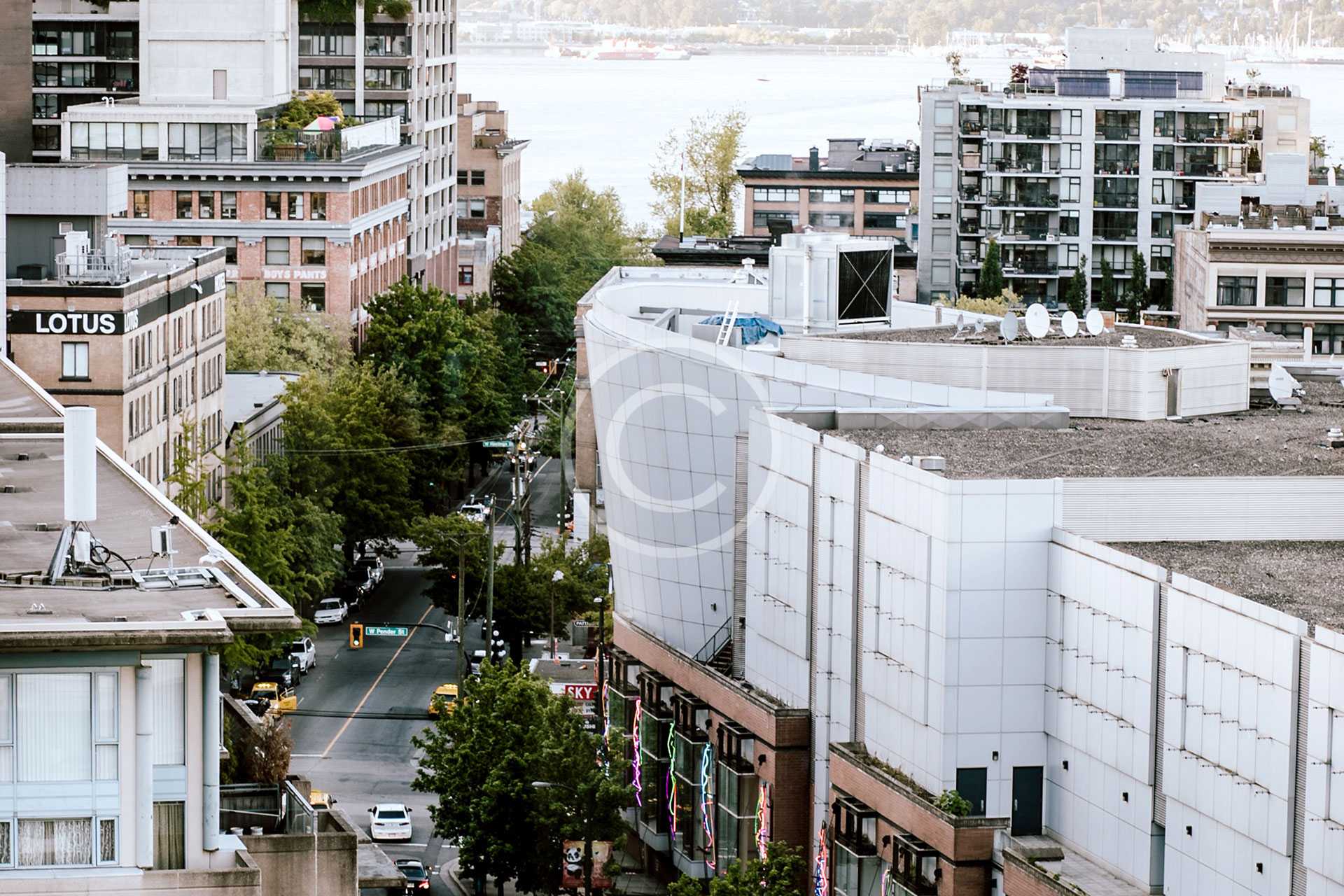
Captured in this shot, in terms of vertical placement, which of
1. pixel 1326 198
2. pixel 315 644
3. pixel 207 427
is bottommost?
pixel 315 644

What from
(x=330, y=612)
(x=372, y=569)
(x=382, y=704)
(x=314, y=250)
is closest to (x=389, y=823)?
(x=382, y=704)

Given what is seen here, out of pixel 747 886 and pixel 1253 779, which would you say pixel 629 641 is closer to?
pixel 747 886

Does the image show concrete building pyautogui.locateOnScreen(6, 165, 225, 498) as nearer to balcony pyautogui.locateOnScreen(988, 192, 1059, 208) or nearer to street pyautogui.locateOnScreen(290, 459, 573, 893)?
street pyautogui.locateOnScreen(290, 459, 573, 893)

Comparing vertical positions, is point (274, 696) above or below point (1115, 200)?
below

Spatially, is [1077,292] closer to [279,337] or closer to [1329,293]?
[1329,293]

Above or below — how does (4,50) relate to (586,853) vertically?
above

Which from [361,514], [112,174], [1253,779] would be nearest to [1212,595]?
[1253,779]

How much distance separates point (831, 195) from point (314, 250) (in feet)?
156

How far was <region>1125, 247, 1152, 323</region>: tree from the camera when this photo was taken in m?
155

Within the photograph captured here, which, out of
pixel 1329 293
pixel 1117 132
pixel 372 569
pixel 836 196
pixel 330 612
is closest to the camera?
pixel 330 612

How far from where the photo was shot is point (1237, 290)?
122375mm

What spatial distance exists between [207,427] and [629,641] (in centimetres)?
3662

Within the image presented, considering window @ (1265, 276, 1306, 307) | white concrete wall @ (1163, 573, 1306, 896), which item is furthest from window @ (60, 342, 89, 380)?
white concrete wall @ (1163, 573, 1306, 896)

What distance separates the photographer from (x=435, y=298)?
14962 cm
